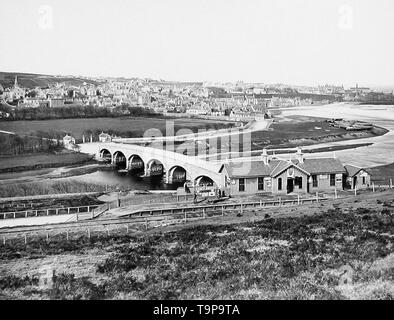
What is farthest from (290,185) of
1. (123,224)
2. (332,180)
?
(123,224)

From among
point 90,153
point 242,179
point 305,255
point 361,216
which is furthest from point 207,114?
point 305,255

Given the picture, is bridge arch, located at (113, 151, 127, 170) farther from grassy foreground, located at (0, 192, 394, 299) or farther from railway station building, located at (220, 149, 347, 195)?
grassy foreground, located at (0, 192, 394, 299)

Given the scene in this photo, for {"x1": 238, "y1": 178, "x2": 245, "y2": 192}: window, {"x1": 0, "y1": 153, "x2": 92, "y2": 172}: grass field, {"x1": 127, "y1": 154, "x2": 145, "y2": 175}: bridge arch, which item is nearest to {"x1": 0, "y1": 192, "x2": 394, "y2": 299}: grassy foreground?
{"x1": 0, "y1": 153, "x2": 92, "y2": 172}: grass field

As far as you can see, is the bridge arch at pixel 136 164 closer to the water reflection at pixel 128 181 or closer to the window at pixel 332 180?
the water reflection at pixel 128 181

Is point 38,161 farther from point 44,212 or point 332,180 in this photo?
point 332,180

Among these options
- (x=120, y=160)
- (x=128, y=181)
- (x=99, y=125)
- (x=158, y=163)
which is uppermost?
(x=99, y=125)
